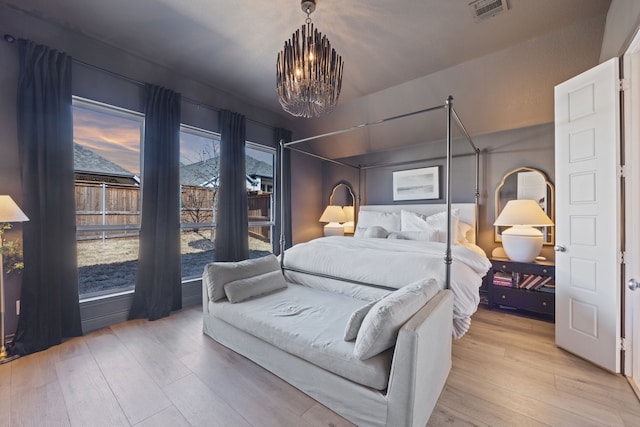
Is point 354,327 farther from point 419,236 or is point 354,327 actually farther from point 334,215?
point 334,215

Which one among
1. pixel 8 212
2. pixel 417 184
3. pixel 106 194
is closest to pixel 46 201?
pixel 8 212

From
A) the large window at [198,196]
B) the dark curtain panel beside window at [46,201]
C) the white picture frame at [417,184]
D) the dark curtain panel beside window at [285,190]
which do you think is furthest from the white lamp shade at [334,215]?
the dark curtain panel beside window at [46,201]

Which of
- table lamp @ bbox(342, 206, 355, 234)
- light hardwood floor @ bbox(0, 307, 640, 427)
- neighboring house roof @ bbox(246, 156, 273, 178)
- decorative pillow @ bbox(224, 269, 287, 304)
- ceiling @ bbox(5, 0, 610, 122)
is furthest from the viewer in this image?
table lamp @ bbox(342, 206, 355, 234)

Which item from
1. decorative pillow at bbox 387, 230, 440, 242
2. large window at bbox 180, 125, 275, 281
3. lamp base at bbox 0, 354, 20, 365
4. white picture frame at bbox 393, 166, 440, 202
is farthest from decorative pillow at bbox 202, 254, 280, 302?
white picture frame at bbox 393, 166, 440, 202

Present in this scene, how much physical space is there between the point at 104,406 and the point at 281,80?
2.61 meters

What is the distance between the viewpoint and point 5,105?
7.41ft

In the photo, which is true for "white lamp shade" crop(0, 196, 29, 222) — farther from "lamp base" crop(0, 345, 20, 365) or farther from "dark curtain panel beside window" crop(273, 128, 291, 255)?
"dark curtain panel beside window" crop(273, 128, 291, 255)

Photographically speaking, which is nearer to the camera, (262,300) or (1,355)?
(1,355)

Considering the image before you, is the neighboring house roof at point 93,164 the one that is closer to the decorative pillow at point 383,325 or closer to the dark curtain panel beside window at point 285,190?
the dark curtain panel beside window at point 285,190

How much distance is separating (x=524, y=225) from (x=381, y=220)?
1882 mm

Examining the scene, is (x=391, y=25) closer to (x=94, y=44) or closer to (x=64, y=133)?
(x=94, y=44)

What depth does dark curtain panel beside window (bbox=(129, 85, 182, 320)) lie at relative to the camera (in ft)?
9.75

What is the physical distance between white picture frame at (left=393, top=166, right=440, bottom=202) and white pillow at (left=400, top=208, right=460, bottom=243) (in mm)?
439

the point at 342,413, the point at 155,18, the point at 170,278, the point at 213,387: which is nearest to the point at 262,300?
Answer: the point at 213,387
